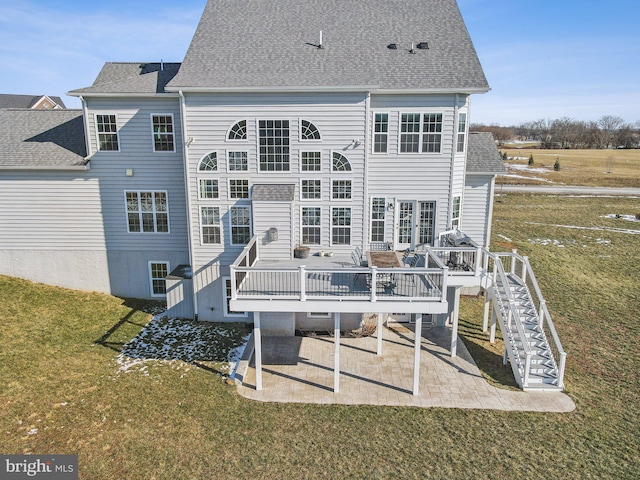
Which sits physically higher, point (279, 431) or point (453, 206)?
point (453, 206)

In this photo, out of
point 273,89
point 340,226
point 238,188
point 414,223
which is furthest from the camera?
point 414,223

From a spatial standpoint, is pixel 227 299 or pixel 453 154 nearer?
pixel 453 154

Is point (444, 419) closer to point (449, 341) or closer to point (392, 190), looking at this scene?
point (449, 341)

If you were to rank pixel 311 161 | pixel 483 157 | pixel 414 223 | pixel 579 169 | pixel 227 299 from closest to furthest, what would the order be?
pixel 311 161
pixel 414 223
pixel 227 299
pixel 483 157
pixel 579 169

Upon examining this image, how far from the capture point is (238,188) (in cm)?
1522

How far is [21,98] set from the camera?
A: 45.9 m

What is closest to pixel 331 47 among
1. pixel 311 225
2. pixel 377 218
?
pixel 377 218

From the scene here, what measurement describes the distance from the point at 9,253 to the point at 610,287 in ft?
84.5

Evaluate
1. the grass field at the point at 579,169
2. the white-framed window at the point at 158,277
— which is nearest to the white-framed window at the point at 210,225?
the white-framed window at the point at 158,277

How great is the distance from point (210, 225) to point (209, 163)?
2.18 m

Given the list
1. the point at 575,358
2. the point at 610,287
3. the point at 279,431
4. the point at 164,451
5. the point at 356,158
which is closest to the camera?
the point at 164,451

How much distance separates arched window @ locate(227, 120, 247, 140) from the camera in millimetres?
14758

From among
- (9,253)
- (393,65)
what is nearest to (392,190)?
(393,65)

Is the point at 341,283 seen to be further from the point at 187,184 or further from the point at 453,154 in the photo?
the point at 187,184
